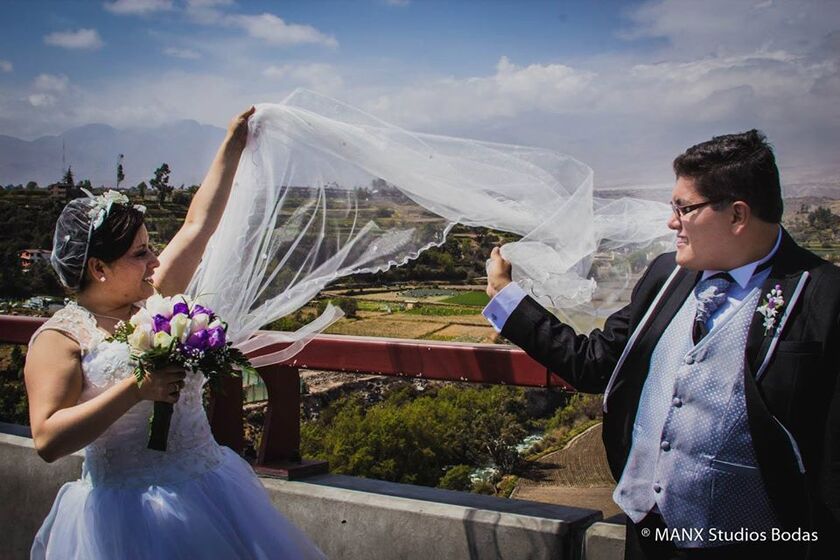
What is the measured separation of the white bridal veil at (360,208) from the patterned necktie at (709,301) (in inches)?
28.4

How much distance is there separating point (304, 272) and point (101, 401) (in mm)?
1033

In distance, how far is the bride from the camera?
2.43m

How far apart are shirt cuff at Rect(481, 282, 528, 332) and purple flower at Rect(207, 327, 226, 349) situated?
81cm

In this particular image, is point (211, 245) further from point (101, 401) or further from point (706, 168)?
point (706, 168)

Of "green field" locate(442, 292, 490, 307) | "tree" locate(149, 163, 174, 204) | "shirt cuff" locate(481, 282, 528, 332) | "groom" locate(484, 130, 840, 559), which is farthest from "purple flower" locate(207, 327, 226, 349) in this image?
"tree" locate(149, 163, 174, 204)

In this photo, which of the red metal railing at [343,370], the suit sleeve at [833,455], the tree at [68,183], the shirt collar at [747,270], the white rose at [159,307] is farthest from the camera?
the tree at [68,183]

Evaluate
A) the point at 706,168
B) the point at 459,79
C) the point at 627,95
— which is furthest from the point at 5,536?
the point at 459,79

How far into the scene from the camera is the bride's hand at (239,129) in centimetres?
312

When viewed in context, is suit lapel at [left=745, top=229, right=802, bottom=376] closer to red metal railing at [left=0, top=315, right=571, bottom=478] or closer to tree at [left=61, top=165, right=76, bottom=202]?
red metal railing at [left=0, top=315, right=571, bottom=478]

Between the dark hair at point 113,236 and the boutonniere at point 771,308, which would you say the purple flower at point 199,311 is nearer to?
the dark hair at point 113,236

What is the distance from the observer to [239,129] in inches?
123

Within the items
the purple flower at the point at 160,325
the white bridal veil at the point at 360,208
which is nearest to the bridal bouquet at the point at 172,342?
the purple flower at the point at 160,325

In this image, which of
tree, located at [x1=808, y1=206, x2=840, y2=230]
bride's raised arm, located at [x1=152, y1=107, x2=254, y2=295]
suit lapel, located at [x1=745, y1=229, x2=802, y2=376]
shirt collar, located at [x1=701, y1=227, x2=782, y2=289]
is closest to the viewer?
suit lapel, located at [x1=745, y1=229, x2=802, y2=376]

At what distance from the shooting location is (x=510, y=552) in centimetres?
308
